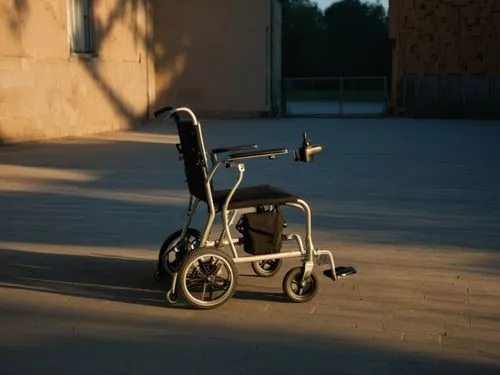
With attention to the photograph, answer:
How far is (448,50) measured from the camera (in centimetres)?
2912

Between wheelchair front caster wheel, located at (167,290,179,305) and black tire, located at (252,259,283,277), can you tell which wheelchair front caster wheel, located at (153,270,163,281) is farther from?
black tire, located at (252,259,283,277)

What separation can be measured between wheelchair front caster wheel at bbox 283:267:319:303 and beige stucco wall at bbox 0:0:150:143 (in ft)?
43.6

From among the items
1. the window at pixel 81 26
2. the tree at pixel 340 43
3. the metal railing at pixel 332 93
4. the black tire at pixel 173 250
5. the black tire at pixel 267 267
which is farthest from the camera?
the tree at pixel 340 43

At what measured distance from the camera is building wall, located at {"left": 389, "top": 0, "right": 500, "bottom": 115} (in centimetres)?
2861

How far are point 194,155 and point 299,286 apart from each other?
1.26m

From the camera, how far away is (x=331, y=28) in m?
54.2

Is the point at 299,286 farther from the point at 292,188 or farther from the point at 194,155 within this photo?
the point at 292,188

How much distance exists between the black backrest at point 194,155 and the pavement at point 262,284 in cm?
90

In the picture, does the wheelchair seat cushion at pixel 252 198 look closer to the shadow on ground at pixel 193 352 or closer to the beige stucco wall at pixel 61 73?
the shadow on ground at pixel 193 352

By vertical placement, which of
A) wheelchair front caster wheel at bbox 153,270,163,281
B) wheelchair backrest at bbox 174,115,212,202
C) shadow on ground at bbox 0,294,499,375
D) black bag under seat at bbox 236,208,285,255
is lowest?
shadow on ground at bbox 0,294,499,375

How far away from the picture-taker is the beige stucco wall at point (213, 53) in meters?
28.0

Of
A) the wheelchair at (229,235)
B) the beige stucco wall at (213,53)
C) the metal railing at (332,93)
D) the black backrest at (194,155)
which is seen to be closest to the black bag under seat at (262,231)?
the wheelchair at (229,235)

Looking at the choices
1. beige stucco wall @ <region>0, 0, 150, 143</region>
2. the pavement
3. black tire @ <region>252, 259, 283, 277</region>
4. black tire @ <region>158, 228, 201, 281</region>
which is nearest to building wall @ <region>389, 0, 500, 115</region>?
beige stucco wall @ <region>0, 0, 150, 143</region>

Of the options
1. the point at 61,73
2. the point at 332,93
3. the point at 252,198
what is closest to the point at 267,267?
the point at 252,198
